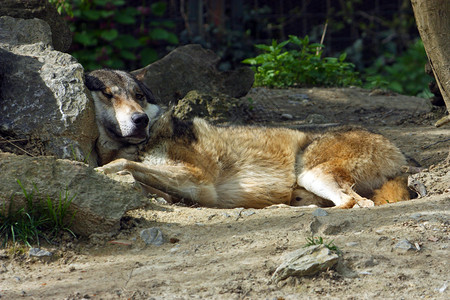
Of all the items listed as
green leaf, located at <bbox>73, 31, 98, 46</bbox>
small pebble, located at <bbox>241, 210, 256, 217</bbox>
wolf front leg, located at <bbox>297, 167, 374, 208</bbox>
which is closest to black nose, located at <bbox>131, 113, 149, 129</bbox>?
small pebble, located at <bbox>241, 210, 256, 217</bbox>

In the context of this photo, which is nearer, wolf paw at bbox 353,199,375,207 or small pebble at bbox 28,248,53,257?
small pebble at bbox 28,248,53,257

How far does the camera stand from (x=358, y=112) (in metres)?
7.61

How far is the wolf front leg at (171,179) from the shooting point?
14.0 feet

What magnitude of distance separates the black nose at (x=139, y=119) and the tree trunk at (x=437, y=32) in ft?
7.62

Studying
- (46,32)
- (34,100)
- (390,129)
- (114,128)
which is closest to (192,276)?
(114,128)

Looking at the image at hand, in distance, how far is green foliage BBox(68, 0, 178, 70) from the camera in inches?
414

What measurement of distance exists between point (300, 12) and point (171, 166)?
7.98 metres

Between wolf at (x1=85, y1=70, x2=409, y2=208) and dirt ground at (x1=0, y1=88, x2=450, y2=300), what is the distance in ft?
1.84

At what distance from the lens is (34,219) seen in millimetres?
3322

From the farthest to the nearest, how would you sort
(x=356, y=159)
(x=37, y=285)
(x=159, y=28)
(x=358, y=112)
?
(x=159, y=28) < (x=358, y=112) < (x=356, y=159) < (x=37, y=285)

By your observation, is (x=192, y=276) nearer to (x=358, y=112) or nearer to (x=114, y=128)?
(x=114, y=128)

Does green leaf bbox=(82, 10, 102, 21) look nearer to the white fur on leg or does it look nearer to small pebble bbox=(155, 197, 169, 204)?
the white fur on leg

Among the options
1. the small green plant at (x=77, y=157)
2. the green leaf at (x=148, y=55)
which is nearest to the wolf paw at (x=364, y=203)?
the small green plant at (x=77, y=157)

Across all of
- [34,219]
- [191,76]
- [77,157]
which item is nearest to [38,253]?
[34,219]
